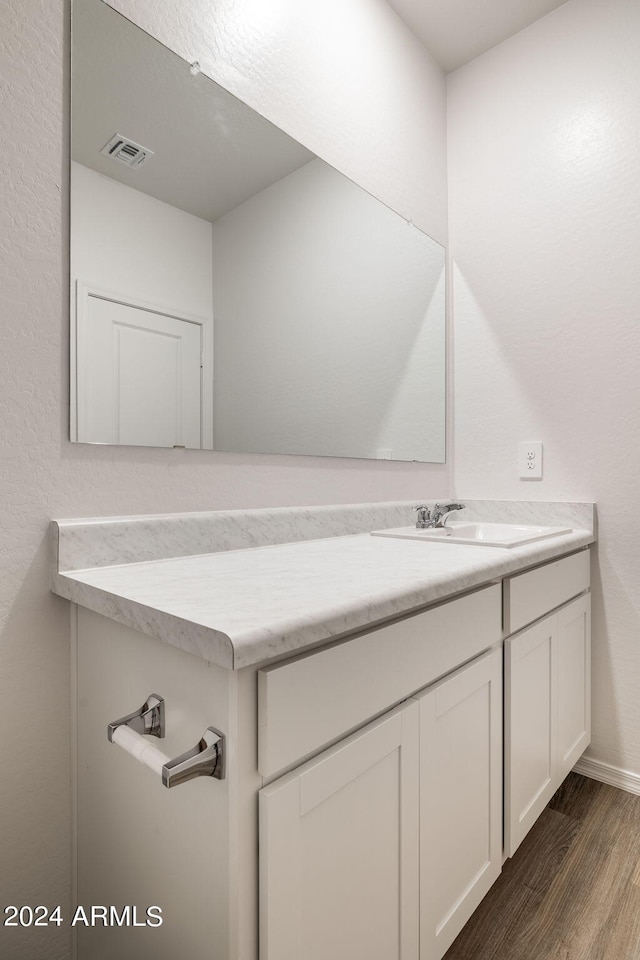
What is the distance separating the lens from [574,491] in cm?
172

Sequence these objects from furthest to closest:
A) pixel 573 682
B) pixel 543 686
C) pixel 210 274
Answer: pixel 573 682
pixel 543 686
pixel 210 274

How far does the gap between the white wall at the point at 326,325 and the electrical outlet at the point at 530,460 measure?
0.29 metres

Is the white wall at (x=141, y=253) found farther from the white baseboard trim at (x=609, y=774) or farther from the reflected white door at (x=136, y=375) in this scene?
the white baseboard trim at (x=609, y=774)

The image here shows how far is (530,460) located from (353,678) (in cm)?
133

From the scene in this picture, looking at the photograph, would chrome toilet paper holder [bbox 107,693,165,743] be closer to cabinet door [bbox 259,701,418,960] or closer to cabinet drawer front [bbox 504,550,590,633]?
cabinet door [bbox 259,701,418,960]

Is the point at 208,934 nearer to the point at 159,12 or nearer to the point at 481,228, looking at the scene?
the point at 159,12

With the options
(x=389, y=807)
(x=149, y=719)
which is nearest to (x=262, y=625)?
(x=149, y=719)

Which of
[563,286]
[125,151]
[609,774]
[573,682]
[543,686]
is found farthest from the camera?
[563,286]

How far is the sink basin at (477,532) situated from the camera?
4.68 feet

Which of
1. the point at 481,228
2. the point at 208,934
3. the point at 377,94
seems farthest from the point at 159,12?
the point at 208,934

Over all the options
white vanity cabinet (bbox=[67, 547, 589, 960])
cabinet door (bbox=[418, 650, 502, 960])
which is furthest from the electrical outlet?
cabinet door (bbox=[418, 650, 502, 960])

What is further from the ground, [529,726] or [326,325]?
[326,325]

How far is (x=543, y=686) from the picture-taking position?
1.31 meters

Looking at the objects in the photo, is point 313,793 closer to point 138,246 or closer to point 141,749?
point 141,749
